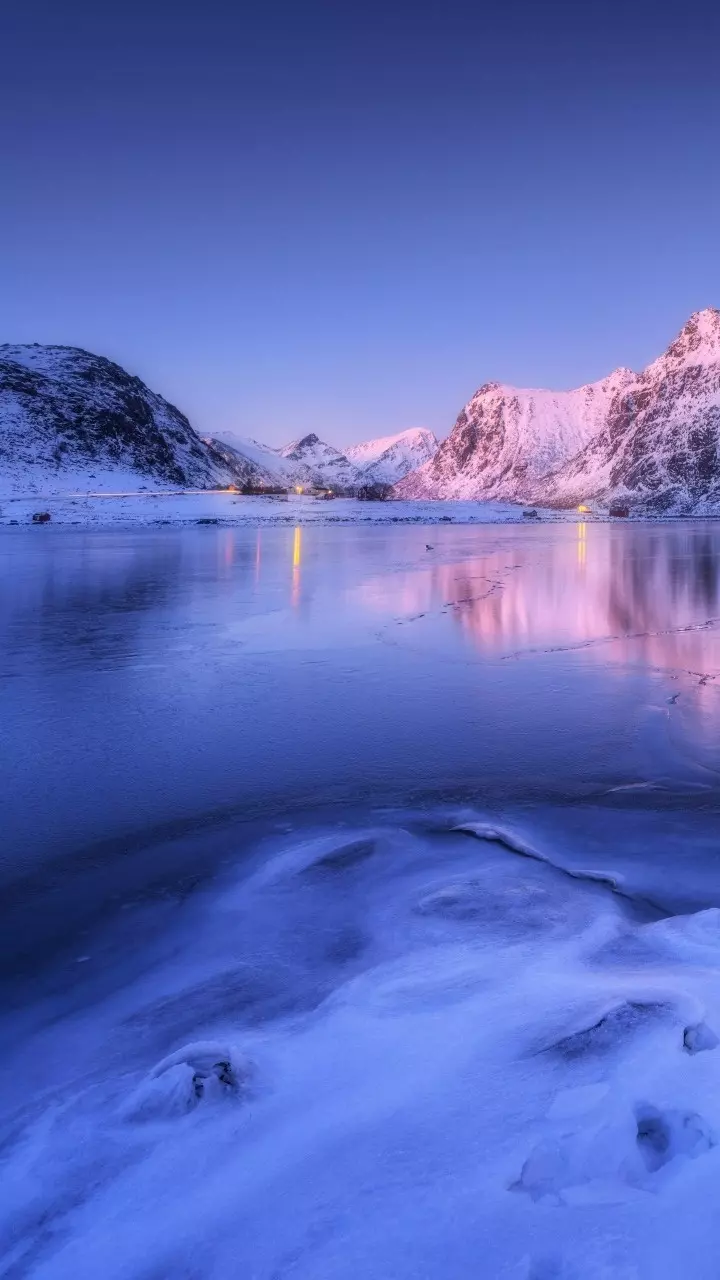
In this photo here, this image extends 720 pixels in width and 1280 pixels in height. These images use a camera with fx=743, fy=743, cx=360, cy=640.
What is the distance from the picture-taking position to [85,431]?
111938 mm

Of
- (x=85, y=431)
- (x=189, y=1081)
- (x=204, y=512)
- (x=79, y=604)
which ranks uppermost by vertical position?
(x=85, y=431)

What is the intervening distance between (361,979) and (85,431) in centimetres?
12073

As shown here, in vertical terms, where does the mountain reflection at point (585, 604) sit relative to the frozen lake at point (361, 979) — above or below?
above

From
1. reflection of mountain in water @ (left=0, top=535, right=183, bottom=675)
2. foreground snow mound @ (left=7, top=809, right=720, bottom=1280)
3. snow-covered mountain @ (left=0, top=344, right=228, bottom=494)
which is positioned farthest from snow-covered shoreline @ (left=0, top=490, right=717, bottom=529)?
foreground snow mound @ (left=7, top=809, right=720, bottom=1280)

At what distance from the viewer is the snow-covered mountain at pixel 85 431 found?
3846 inches

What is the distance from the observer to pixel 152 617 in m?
13.9

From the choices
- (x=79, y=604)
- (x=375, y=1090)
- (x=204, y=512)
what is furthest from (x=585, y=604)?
(x=204, y=512)

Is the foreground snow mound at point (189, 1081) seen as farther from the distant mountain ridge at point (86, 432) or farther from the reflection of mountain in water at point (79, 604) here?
the distant mountain ridge at point (86, 432)

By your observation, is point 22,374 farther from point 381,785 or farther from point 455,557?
point 381,785

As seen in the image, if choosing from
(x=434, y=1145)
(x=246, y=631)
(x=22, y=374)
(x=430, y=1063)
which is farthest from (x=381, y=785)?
(x=22, y=374)

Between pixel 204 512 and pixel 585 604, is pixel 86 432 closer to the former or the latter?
pixel 204 512

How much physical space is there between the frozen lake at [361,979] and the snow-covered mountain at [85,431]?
287 ft

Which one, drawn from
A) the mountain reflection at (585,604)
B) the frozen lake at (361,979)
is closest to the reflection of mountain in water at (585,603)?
the mountain reflection at (585,604)

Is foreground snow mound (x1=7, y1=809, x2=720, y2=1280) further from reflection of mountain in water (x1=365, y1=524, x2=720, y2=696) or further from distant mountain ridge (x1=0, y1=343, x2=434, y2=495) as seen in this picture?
distant mountain ridge (x1=0, y1=343, x2=434, y2=495)
